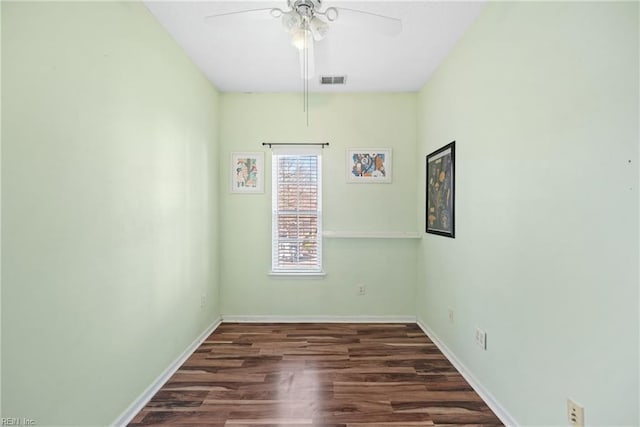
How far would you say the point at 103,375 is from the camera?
164 centimetres

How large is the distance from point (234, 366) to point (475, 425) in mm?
1827

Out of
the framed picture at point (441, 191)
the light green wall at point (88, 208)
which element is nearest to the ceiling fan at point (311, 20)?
the light green wall at point (88, 208)

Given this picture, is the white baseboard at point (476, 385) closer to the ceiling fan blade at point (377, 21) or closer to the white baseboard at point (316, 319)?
the white baseboard at point (316, 319)

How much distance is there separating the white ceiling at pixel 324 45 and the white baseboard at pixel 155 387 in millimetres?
2446

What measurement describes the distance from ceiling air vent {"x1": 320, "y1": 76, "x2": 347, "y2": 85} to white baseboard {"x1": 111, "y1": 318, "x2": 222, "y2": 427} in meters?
2.93

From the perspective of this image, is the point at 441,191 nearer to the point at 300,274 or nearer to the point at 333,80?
the point at 333,80

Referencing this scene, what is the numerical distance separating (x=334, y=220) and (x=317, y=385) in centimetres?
178

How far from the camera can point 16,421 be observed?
47.4 inches

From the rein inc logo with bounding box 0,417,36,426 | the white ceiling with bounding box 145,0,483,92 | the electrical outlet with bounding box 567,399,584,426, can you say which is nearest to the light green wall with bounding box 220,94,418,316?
the white ceiling with bounding box 145,0,483,92

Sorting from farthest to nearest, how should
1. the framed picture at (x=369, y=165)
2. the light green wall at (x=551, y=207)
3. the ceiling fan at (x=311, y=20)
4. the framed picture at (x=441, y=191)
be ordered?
the framed picture at (x=369, y=165), the framed picture at (x=441, y=191), the ceiling fan at (x=311, y=20), the light green wall at (x=551, y=207)

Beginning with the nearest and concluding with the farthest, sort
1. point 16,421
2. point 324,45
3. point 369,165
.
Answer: point 16,421
point 324,45
point 369,165

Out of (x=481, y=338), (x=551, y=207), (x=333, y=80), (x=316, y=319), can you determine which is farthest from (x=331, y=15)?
(x=316, y=319)

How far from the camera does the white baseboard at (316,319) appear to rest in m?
3.48

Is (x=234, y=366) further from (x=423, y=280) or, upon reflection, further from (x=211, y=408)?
(x=423, y=280)
